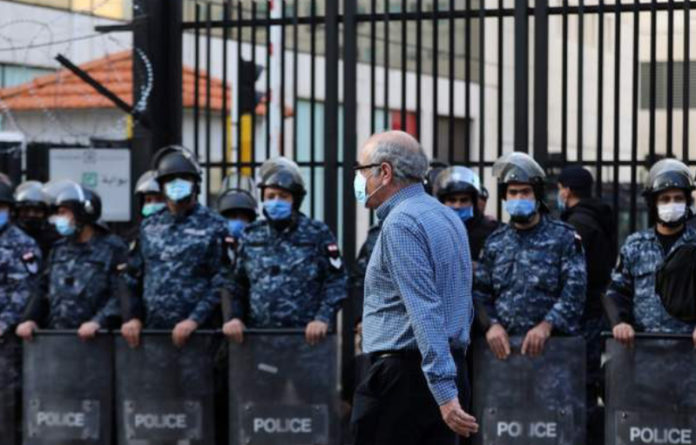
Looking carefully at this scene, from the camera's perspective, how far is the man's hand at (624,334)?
27.8 ft

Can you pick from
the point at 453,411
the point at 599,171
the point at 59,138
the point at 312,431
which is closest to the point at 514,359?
the point at 312,431

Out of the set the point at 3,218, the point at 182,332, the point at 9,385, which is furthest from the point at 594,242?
the point at 3,218

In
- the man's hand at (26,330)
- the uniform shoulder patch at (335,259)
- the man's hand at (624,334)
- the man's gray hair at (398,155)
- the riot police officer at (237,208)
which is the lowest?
the man's hand at (26,330)

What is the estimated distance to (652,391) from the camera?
8508 millimetres

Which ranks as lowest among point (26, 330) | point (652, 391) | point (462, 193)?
point (652, 391)

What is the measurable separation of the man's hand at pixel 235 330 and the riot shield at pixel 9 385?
1.71 metres

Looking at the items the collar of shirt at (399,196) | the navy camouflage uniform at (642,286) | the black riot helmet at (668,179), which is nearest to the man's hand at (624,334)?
the navy camouflage uniform at (642,286)

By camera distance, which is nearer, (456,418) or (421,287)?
(456,418)

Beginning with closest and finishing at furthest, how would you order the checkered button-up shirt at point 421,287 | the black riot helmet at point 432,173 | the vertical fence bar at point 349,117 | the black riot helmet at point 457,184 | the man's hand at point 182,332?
1. the checkered button-up shirt at point 421,287
2. the man's hand at point 182,332
3. the black riot helmet at point 457,184
4. the black riot helmet at point 432,173
5. the vertical fence bar at point 349,117

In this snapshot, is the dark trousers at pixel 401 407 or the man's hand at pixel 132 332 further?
the man's hand at pixel 132 332

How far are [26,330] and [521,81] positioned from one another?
139 inches

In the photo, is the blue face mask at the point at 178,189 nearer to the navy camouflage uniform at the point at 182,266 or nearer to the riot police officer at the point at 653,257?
the navy camouflage uniform at the point at 182,266

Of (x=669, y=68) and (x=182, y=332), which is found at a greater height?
(x=669, y=68)

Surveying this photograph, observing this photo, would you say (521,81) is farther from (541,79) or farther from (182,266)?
(182,266)
